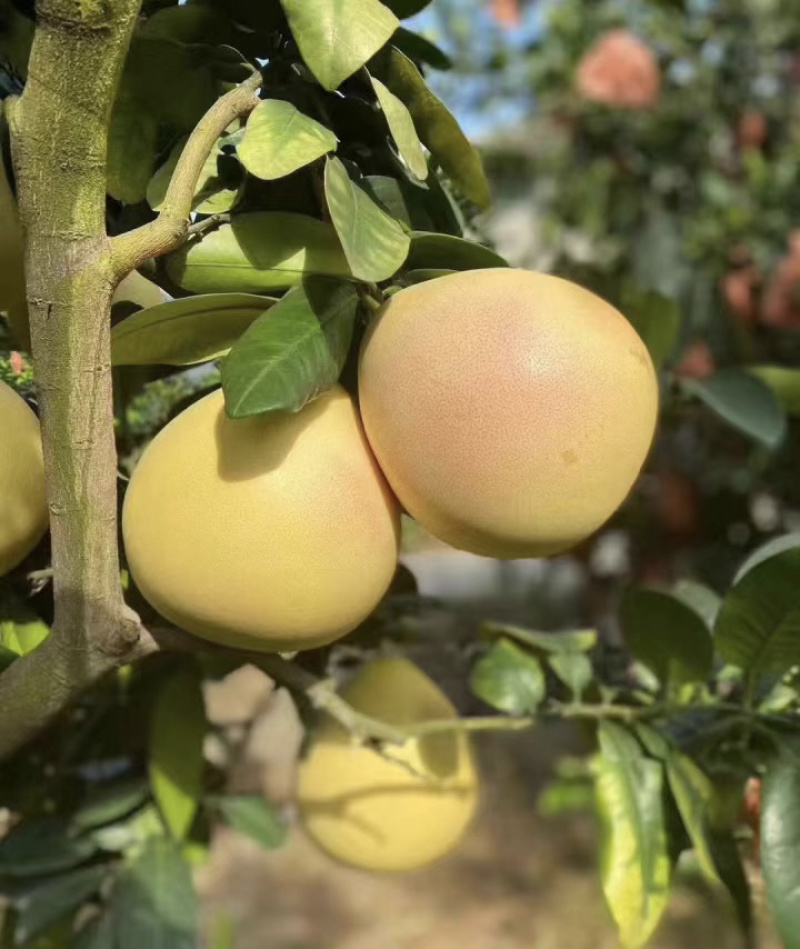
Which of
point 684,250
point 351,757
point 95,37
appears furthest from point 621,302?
point 684,250

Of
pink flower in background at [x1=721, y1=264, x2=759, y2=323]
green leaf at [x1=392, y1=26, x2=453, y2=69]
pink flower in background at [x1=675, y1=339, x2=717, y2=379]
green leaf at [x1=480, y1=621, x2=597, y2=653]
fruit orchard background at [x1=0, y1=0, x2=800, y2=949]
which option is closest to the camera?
green leaf at [x1=392, y1=26, x2=453, y2=69]

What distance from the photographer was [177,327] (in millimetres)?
262

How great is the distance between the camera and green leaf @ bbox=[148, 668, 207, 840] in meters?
0.40

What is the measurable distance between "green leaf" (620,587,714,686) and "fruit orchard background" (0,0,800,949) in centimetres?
2

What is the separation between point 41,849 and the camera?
414mm

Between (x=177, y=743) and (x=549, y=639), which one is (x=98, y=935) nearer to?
(x=177, y=743)

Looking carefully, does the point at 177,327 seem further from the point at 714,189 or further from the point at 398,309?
the point at 714,189

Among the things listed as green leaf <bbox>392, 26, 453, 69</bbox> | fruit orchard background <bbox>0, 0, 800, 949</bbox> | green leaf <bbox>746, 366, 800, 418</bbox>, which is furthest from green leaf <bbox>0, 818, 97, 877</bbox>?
green leaf <bbox>746, 366, 800, 418</bbox>

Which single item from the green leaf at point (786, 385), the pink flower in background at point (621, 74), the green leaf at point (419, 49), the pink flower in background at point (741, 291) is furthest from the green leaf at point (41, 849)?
the pink flower in background at point (621, 74)

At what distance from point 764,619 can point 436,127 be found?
0.66ft

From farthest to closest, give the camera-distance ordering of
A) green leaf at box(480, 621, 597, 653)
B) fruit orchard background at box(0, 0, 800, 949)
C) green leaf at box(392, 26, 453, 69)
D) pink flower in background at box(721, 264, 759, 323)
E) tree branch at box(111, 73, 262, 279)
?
1. pink flower in background at box(721, 264, 759, 323)
2. fruit orchard background at box(0, 0, 800, 949)
3. green leaf at box(480, 621, 597, 653)
4. green leaf at box(392, 26, 453, 69)
5. tree branch at box(111, 73, 262, 279)

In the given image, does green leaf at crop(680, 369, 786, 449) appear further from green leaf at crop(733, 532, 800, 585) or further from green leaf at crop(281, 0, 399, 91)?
green leaf at crop(281, 0, 399, 91)

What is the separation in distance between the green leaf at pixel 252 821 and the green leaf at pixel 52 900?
66mm

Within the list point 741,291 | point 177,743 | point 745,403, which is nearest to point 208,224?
point 177,743
